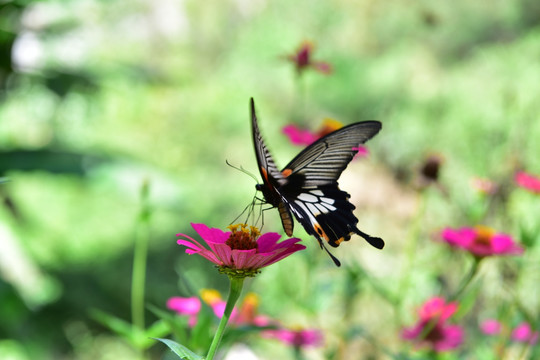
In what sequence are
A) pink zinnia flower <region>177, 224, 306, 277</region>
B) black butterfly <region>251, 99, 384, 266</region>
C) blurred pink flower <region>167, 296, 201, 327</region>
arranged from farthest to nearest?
blurred pink flower <region>167, 296, 201, 327</region> → black butterfly <region>251, 99, 384, 266</region> → pink zinnia flower <region>177, 224, 306, 277</region>

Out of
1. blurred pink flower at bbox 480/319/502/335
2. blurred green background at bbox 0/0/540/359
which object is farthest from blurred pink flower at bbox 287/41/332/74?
blurred green background at bbox 0/0/540/359

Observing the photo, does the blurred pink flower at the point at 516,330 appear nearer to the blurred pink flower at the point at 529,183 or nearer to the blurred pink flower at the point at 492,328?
the blurred pink flower at the point at 492,328

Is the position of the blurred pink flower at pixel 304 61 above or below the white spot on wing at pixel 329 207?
above

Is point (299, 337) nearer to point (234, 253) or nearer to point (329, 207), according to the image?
point (329, 207)

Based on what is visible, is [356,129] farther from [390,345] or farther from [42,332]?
[42,332]

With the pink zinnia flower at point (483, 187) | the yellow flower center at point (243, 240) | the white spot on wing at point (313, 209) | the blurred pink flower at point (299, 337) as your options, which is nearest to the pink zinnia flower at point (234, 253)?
the yellow flower center at point (243, 240)

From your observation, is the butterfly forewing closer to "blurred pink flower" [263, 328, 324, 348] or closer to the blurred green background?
Answer: "blurred pink flower" [263, 328, 324, 348]

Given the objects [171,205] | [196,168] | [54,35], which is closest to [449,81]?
[171,205]

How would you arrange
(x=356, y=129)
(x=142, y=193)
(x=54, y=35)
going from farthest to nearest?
(x=54, y=35) < (x=142, y=193) < (x=356, y=129)
